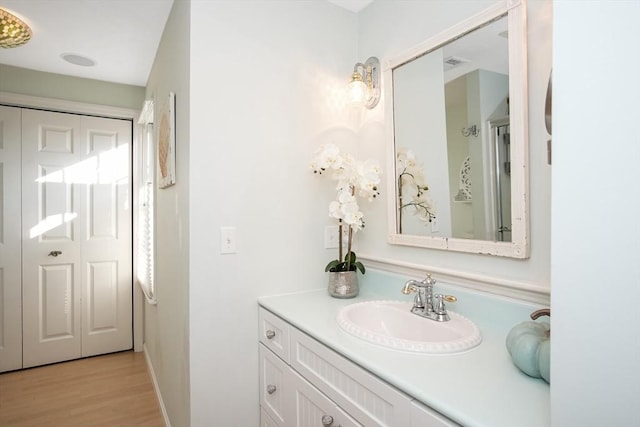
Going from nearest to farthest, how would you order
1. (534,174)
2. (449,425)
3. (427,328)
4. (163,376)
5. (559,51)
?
(559,51)
(449,425)
(534,174)
(427,328)
(163,376)

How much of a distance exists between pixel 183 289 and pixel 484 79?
1.50 metres

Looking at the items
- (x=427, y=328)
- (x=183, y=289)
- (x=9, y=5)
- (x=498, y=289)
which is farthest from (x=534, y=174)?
(x=9, y=5)

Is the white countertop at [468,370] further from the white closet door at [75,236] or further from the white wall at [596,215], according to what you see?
the white closet door at [75,236]

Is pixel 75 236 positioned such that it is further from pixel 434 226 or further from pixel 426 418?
pixel 426 418

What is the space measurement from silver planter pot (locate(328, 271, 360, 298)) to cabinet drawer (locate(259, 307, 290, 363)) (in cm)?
31

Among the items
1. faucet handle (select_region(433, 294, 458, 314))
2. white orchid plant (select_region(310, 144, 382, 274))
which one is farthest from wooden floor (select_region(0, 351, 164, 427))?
faucet handle (select_region(433, 294, 458, 314))

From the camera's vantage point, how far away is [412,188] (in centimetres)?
159

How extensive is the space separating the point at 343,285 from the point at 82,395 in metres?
2.18

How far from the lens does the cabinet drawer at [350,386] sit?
0.87 m

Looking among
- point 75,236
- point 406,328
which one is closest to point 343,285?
point 406,328

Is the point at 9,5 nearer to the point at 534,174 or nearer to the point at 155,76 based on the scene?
the point at 155,76

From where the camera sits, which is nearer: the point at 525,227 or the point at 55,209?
the point at 525,227

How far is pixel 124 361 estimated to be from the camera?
2.99 metres

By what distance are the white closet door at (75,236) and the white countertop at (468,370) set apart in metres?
2.43
